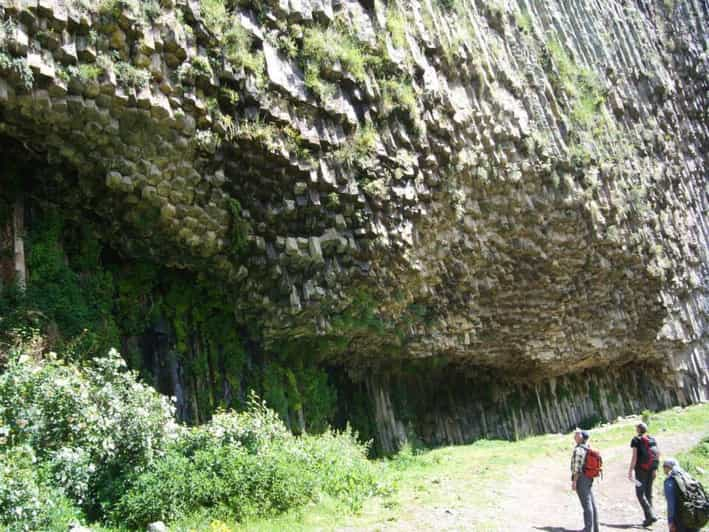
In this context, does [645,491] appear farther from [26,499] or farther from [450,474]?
[26,499]

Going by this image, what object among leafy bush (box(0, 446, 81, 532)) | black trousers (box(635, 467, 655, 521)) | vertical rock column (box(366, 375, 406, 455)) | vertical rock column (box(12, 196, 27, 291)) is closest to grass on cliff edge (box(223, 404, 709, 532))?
vertical rock column (box(366, 375, 406, 455))

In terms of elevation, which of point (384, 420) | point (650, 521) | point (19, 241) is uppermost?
point (19, 241)

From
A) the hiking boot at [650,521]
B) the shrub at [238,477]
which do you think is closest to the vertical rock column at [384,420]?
the shrub at [238,477]

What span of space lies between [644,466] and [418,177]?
293 inches

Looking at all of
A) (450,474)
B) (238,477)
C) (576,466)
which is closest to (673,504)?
(576,466)

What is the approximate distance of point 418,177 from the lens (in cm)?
1555

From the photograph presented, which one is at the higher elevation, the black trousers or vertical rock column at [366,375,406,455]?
vertical rock column at [366,375,406,455]

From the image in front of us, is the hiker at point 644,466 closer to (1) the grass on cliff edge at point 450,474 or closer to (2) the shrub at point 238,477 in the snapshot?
(1) the grass on cliff edge at point 450,474

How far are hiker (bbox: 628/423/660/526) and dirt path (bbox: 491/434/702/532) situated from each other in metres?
0.35

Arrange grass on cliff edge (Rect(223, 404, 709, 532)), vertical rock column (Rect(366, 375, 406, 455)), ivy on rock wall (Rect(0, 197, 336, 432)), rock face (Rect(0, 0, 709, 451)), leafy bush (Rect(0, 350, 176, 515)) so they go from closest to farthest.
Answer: leafy bush (Rect(0, 350, 176, 515))
grass on cliff edge (Rect(223, 404, 709, 532))
rock face (Rect(0, 0, 709, 451))
ivy on rock wall (Rect(0, 197, 336, 432))
vertical rock column (Rect(366, 375, 406, 455))

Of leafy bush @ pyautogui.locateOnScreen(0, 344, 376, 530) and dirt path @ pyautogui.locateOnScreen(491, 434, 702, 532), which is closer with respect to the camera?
leafy bush @ pyautogui.locateOnScreen(0, 344, 376, 530)

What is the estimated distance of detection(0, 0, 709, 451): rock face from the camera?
37.9 ft

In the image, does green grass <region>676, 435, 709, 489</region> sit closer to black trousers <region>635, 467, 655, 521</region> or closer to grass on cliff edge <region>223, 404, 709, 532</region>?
grass on cliff edge <region>223, 404, 709, 532</region>

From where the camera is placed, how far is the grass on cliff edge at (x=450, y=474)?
9641 millimetres
